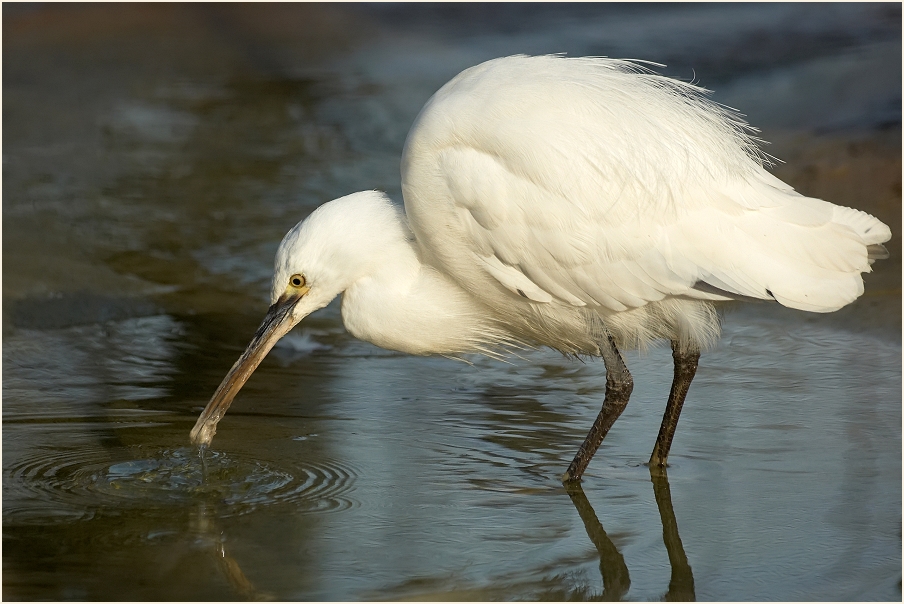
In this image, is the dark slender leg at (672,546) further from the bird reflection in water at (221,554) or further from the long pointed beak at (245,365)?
the long pointed beak at (245,365)

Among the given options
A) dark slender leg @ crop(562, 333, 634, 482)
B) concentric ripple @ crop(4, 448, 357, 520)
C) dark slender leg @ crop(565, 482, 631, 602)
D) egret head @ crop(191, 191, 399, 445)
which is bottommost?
dark slender leg @ crop(565, 482, 631, 602)

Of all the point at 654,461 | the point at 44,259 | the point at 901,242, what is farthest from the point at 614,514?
the point at 44,259

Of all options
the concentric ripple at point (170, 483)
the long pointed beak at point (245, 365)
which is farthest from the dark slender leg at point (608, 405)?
the long pointed beak at point (245, 365)

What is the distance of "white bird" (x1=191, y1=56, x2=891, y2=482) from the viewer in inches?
188

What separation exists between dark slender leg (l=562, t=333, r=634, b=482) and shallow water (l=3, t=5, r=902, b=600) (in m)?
0.14

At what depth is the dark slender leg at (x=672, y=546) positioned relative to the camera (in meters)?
3.87

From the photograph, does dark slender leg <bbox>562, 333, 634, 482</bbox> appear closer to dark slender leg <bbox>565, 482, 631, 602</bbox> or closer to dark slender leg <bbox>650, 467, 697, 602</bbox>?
dark slender leg <bbox>565, 482, 631, 602</bbox>

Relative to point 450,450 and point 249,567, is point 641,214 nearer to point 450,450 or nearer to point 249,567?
point 450,450

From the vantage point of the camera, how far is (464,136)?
4836 mm

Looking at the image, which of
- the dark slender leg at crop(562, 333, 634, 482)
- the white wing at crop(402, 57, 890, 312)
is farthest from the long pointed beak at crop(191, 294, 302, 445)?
the dark slender leg at crop(562, 333, 634, 482)

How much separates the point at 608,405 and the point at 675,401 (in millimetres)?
329

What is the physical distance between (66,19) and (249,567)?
490 inches

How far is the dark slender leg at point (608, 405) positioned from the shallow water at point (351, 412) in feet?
0.45

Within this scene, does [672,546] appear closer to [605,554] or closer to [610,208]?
[605,554]
